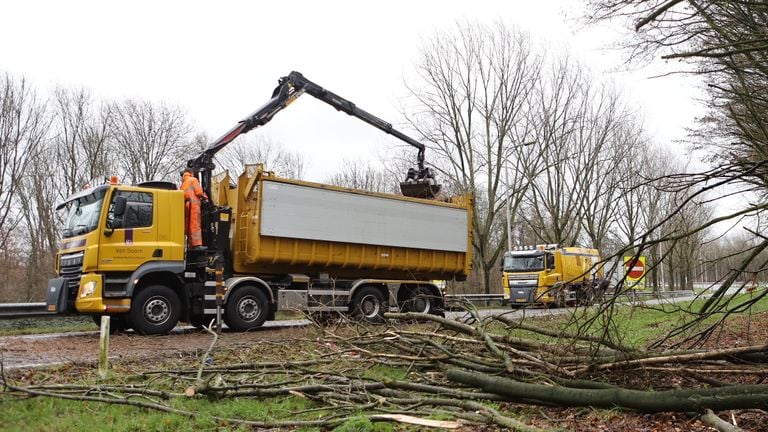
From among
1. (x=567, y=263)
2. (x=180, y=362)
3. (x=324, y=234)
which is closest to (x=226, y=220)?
(x=324, y=234)

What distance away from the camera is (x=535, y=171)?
30125 mm

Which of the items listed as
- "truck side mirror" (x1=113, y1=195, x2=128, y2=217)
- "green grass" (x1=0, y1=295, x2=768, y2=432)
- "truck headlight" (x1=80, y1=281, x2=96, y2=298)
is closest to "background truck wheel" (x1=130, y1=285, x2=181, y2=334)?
"truck headlight" (x1=80, y1=281, x2=96, y2=298)

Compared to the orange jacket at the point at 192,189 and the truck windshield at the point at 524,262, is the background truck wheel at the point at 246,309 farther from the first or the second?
the truck windshield at the point at 524,262

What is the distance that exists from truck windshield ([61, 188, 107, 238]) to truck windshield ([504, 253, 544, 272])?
17.6 metres

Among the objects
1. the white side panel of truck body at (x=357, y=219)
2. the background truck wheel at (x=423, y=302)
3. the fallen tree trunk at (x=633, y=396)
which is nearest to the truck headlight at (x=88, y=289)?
the white side panel of truck body at (x=357, y=219)

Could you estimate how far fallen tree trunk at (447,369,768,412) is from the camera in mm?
4258

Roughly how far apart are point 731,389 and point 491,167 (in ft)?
82.2

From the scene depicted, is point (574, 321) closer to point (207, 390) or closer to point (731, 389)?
point (731, 389)

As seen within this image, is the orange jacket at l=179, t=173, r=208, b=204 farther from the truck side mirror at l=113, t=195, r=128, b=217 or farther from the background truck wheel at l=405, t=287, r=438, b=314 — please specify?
the background truck wheel at l=405, t=287, r=438, b=314

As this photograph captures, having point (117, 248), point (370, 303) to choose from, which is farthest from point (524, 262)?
point (117, 248)

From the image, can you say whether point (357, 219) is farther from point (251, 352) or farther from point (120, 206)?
point (251, 352)

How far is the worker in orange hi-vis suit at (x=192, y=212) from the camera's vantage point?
39.9ft

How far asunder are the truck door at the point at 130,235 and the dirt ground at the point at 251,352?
142 centimetres

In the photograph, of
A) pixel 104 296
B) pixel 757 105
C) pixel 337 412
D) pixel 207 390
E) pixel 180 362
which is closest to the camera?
pixel 337 412
